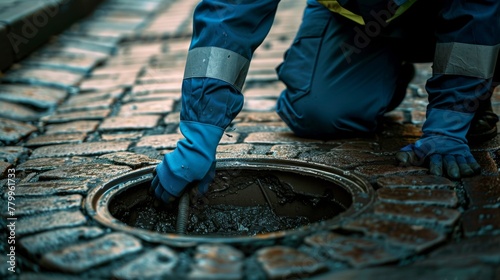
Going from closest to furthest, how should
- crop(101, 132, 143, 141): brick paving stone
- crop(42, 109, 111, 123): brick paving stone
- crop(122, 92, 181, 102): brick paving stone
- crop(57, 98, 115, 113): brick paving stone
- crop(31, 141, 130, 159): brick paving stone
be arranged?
crop(31, 141, 130, 159): brick paving stone
crop(101, 132, 143, 141): brick paving stone
crop(42, 109, 111, 123): brick paving stone
crop(57, 98, 115, 113): brick paving stone
crop(122, 92, 181, 102): brick paving stone

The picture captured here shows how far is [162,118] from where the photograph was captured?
347cm

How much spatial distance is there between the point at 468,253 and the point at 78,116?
2.54m

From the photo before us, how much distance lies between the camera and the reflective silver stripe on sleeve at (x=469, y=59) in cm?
241

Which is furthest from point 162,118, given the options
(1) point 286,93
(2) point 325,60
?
(2) point 325,60

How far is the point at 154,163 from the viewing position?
2621 millimetres

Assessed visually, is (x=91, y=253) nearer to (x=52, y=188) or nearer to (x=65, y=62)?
(x=52, y=188)

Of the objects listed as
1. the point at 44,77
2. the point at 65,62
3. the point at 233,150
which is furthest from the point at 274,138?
the point at 65,62

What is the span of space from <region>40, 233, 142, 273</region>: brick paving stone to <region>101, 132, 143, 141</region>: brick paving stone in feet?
4.25

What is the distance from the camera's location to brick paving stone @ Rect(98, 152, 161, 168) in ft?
8.63

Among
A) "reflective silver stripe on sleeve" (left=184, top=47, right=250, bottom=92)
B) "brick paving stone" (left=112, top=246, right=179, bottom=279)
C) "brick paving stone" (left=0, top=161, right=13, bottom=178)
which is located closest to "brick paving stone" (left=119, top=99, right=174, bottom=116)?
"brick paving stone" (left=0, top=161, right=13, bottom=178)

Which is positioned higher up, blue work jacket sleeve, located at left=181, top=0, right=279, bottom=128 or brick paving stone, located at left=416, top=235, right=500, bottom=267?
blue work jacket sleeve, located at left=181, top=0, right=279, bottom=128

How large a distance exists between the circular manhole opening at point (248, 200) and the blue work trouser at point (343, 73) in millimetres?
485

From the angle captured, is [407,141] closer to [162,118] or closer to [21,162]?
[162,118]

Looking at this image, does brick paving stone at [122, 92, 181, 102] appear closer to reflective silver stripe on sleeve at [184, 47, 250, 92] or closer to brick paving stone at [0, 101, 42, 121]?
brick paving stone at [0, 101, 42, 121]
